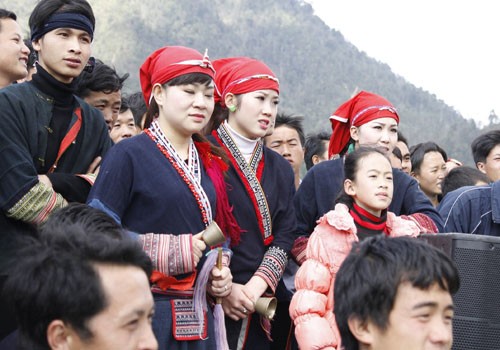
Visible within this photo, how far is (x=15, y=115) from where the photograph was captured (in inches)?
145

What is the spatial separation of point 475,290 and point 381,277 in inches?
45.1

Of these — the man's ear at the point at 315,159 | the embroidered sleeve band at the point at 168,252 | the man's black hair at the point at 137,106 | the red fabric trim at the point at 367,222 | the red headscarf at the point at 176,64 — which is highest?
the man's ear at the point at 315,159

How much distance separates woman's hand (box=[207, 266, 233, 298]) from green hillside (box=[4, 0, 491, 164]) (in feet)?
138

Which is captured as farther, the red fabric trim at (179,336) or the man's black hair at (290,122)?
the man's black hair at (290,122)

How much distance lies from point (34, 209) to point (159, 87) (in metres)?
0.87

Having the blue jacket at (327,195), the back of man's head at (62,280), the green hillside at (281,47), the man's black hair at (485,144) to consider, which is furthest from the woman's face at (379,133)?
the green hillside at (281,47)

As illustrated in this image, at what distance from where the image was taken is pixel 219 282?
3.70 m

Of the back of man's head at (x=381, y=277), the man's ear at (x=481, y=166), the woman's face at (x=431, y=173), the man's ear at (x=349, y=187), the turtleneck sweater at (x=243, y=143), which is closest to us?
the back of man's head at (x=381, y=277)

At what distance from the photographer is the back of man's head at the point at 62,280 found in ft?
7.97

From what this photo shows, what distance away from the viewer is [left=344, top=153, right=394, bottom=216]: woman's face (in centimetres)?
419

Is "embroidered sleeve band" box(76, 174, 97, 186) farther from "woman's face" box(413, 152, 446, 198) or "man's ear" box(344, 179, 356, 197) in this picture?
"woman's face" box(413, 152, 446, 198)

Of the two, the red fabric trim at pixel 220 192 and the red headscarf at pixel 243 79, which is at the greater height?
the red headscarf at pixel 243 79

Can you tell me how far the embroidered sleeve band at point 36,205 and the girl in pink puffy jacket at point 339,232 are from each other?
1.22 m

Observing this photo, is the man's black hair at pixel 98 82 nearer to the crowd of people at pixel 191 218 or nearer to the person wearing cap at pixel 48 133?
the crowd of people at pixel 191 218
